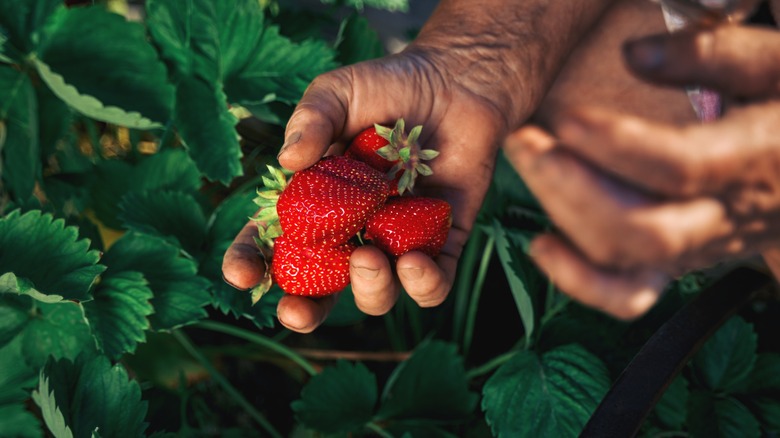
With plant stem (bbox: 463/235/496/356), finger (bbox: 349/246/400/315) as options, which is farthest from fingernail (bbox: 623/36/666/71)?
plant stem (bbox: 463/235/496/356)

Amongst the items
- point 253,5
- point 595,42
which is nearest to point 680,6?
point 253,5

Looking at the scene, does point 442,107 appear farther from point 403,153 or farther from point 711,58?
point 711,58

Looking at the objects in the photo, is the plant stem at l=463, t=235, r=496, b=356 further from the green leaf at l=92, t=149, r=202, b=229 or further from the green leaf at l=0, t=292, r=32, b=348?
the green leaf at l=0, t=292, r=32, b=348

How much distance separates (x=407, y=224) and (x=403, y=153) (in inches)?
3.3

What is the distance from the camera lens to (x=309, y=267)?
663 mm

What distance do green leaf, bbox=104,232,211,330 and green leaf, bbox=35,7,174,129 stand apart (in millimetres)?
161

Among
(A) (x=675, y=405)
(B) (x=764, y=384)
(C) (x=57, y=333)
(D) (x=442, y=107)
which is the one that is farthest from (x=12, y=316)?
(B) (x=764, y=384)

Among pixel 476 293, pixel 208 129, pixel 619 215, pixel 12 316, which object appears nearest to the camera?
pixel 619 215

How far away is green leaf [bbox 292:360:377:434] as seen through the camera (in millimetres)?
857

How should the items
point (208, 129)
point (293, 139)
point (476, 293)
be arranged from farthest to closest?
point (476, 293), point (208, 129), point (293, 139)

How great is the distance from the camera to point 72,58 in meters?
0.85

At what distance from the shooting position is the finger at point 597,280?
0.32 meters

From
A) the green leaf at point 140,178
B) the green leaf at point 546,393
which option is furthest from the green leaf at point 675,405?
the green leaf at point 140,178

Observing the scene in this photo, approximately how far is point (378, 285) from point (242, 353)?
46cm
